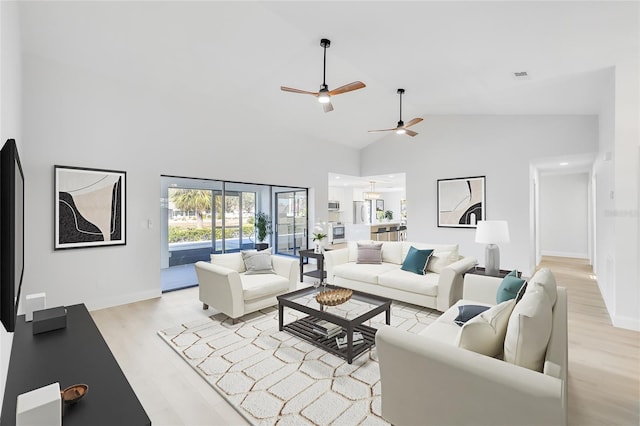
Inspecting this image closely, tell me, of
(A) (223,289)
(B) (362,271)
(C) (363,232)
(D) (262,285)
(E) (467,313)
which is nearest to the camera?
(E) (467,313)

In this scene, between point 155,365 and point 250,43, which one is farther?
point 250,43

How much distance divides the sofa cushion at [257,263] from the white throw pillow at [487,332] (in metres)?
3.07

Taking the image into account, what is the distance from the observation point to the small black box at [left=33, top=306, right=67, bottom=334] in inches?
82.7

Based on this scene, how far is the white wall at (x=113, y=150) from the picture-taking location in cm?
374

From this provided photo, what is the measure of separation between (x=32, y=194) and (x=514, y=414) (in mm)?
5063

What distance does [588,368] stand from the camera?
8.77 ft

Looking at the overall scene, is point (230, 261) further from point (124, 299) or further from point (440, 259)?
point (440, 259)

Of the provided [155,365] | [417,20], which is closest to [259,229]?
[155,365]

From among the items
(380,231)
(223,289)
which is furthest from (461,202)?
(223,289)

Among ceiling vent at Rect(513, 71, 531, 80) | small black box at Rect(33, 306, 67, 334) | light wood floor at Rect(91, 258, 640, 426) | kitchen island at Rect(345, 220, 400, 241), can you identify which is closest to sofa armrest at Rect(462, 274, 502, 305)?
light wood floor at Rect(91, 258, 640, 426)

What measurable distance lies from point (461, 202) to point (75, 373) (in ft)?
21.9

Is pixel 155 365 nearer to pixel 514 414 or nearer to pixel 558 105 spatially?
pixel 514 414

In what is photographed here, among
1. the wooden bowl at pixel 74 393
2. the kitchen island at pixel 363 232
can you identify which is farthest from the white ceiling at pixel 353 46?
the kitchen island at pixel 363 232

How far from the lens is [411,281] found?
3.99 meters
